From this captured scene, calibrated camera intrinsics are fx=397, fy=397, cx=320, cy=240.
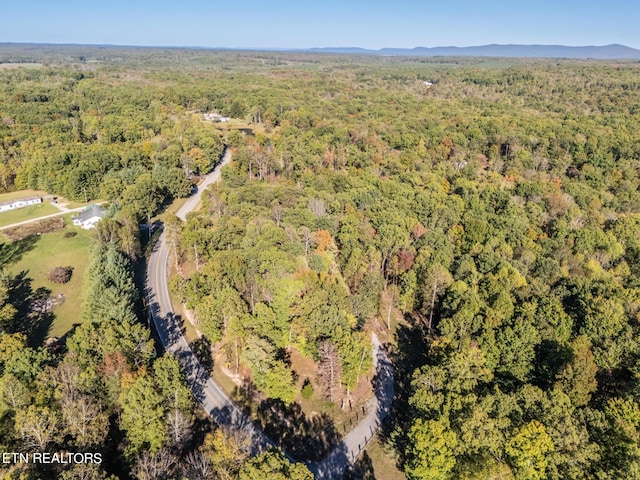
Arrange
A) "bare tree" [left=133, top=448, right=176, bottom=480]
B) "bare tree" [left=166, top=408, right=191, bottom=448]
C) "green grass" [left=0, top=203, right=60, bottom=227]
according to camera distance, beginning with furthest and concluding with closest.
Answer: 1. "green grass" [left=0, top=203, right=60, bottom=227]
2. "bare tree" [left=166, top=408, right=191, bottom=448]
3. "bare tree" [left=133, top=448, right=176, bottom=480]

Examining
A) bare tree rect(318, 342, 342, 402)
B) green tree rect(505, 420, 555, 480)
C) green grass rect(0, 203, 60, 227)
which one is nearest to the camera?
green tree rect(505, 420, 555, 480)

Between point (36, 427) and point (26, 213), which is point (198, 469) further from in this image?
point (26, 213)

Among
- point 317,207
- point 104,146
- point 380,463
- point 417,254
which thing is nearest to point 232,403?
point 380,463

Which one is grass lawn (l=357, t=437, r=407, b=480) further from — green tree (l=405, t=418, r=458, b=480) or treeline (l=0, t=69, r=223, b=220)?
treeline (l=0, t=69, r=223, b=220)

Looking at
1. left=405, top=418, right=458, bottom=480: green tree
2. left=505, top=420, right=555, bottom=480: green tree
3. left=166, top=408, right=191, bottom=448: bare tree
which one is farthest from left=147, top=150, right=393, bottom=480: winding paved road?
left=505, top=420, right=555, bottom=480: green tree

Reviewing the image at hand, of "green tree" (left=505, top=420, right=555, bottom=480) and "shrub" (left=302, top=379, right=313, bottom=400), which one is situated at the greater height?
"green tree" (left=505, top=420, right=555, bottom=480)

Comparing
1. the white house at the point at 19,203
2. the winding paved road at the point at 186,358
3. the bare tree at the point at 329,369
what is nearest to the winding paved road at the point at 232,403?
the winding paved road at the point at 186,358
